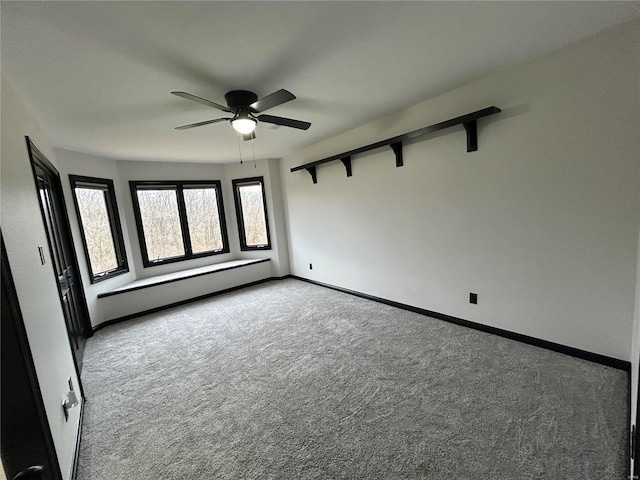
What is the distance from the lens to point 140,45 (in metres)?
1.57

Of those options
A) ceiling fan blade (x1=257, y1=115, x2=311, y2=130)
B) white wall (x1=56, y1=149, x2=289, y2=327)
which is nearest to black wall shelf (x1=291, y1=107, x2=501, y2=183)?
ceiling fan blade (x1=257, y1=115, x2=311, y2=130)

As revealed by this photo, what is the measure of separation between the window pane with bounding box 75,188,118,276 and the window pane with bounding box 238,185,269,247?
Answer: 217 centimetres

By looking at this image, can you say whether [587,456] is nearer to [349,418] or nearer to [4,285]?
[349,418]

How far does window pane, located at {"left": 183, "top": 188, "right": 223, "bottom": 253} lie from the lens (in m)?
5.04

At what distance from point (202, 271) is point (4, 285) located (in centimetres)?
367

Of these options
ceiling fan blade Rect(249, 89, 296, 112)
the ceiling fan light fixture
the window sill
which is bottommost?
the window sill

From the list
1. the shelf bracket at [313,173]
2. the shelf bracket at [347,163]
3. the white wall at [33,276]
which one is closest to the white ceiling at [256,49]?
the white wall at [33,276]

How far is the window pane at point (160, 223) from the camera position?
4582 mm

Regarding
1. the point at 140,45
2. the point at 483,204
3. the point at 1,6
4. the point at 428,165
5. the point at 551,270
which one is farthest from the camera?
the point at 428,165

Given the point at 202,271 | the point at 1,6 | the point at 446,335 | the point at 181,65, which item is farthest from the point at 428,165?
the point at 202,271

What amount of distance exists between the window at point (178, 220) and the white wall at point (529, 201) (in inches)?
124

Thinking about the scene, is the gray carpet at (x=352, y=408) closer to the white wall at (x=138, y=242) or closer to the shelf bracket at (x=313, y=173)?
the white wall at (x=138, y=242)

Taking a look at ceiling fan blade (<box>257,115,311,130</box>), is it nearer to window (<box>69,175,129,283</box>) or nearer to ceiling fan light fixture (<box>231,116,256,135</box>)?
ceiling fan light fixture (<box>231,116,256,135</box>)

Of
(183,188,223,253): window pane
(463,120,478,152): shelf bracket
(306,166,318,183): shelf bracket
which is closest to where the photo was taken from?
(463,120,478,152): shelf bracket
